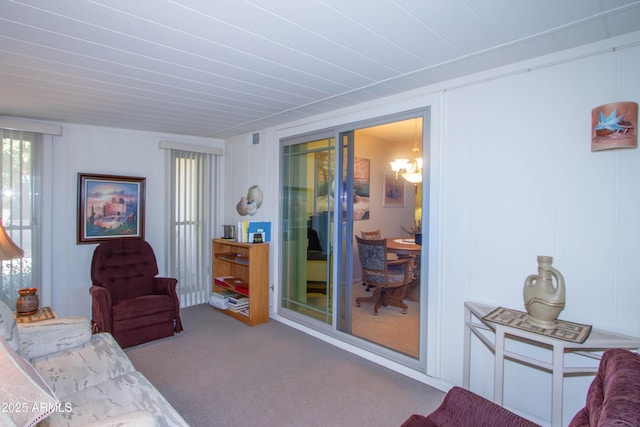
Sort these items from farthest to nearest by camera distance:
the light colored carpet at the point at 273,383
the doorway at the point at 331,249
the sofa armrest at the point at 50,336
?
1. the doorway at the point at 331,249
2. the light colored carpet at the point at 273,383
3. the sofa armrest at the point at 50,336

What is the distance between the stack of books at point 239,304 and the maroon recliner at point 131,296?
28.0 inches

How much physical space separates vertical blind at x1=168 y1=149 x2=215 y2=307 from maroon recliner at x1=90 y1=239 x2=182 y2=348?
63 centimetres

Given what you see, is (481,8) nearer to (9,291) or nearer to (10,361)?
(10,361)

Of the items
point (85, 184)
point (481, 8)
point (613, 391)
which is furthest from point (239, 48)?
point (85, 184)

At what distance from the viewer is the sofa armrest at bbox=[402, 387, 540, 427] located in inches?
56.9

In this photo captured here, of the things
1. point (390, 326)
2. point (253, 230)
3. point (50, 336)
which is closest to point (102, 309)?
point (50, 336)

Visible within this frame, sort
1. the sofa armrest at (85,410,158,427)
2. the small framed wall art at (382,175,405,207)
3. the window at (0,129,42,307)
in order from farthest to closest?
the small framed wall art at (382,175,405,207) → the window at (0,129,42,307) → the sofa armrest at (85,410,158,427)

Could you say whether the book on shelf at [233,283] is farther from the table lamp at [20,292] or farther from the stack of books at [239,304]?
the table lamp at [20,292]

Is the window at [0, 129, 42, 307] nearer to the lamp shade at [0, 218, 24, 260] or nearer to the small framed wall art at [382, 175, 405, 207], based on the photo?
the lamp shade at [0, 218, 24, 260]

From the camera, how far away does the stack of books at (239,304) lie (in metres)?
4.15

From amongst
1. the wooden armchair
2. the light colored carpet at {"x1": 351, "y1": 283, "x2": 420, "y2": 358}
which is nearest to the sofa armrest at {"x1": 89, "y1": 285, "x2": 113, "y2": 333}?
the light colored carpet at {"x1": 351, "y1": 283, "x2": 420, "y2": 358}

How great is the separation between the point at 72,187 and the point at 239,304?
7.80ft

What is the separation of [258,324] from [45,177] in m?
2.89

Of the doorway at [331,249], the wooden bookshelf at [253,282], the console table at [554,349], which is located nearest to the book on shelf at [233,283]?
the wooden bookshelf at [253,282]
